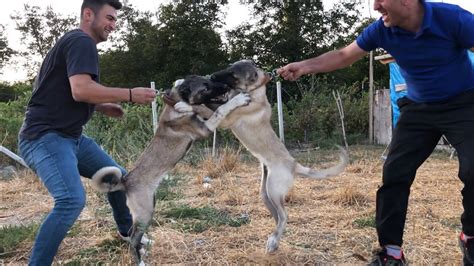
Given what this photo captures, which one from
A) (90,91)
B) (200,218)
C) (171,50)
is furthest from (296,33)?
(90,91)

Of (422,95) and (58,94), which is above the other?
(58,94)

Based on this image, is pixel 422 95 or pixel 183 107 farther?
pixel 183 107

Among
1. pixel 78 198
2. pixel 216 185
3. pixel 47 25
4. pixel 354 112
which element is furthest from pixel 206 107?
pixel 47 25

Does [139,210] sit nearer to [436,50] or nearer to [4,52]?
[436,50]

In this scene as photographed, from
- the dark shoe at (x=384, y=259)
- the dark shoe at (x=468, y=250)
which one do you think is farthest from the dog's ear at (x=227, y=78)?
the dark shoe at (x=468, y=250)

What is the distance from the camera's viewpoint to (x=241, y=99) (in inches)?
153

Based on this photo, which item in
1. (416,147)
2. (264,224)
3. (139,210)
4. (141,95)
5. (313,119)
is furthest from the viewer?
(313,119)

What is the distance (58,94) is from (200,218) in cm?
249

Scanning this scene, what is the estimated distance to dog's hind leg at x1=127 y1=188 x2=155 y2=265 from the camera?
11.8 ft

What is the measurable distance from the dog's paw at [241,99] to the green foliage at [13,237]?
2.25 m

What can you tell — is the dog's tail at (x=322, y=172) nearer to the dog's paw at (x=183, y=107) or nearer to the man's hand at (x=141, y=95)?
the dog's paw at (x=183, y=107)

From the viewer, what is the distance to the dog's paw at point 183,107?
3867 mm

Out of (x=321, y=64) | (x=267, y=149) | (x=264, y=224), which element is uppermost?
(x=321, y=64)

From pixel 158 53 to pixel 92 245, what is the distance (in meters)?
20.4
